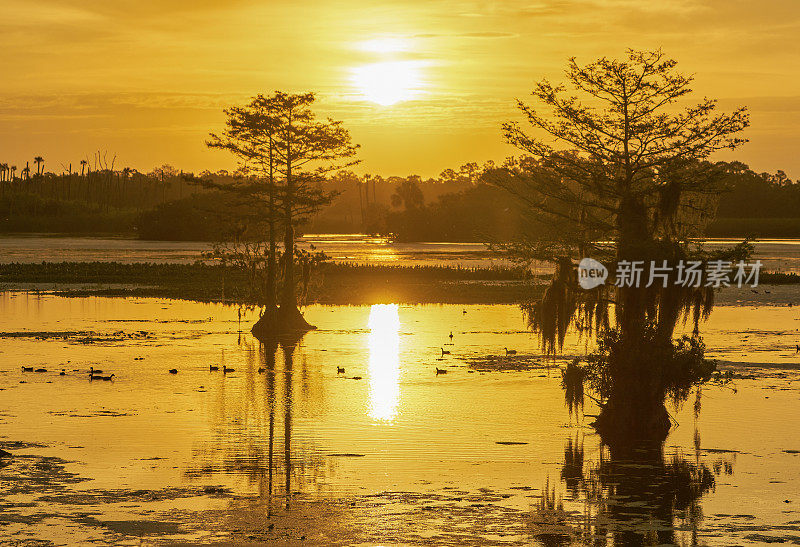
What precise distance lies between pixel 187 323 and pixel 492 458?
3458 centimetres

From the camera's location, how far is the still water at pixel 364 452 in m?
17.9

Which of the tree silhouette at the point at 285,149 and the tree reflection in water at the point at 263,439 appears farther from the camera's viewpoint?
the tree silhouette at the point at 285,149

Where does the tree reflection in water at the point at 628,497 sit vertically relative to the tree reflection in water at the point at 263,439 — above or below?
below

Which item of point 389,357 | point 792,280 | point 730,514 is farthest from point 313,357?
point 792,280

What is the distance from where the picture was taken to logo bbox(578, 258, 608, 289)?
25922 mm

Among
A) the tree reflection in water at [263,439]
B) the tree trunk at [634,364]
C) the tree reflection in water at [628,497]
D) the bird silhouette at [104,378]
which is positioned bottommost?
the tree reflection in water at [628,497]

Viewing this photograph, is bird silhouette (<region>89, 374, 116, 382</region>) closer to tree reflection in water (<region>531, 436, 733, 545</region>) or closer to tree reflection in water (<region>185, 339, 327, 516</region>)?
tree reflection in water (<region>185, 339, 327, 516</region>)

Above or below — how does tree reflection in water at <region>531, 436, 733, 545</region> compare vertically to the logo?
below

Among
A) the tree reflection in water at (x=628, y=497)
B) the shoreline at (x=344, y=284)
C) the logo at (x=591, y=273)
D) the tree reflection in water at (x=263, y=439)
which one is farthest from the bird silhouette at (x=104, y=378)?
the shoreline at (x=344, y=284)

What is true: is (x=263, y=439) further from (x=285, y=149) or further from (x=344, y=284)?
(x=344, y=284)

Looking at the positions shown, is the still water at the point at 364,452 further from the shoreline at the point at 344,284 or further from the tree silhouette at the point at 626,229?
the shoreline at the point at 344,284

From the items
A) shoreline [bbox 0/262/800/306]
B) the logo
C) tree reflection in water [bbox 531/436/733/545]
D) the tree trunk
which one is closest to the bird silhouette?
tree reflection in water [bbox 531/436/733/545]

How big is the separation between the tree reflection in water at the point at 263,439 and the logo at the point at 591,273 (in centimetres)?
762

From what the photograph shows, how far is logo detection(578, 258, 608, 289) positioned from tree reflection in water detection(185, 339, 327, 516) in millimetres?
7621
